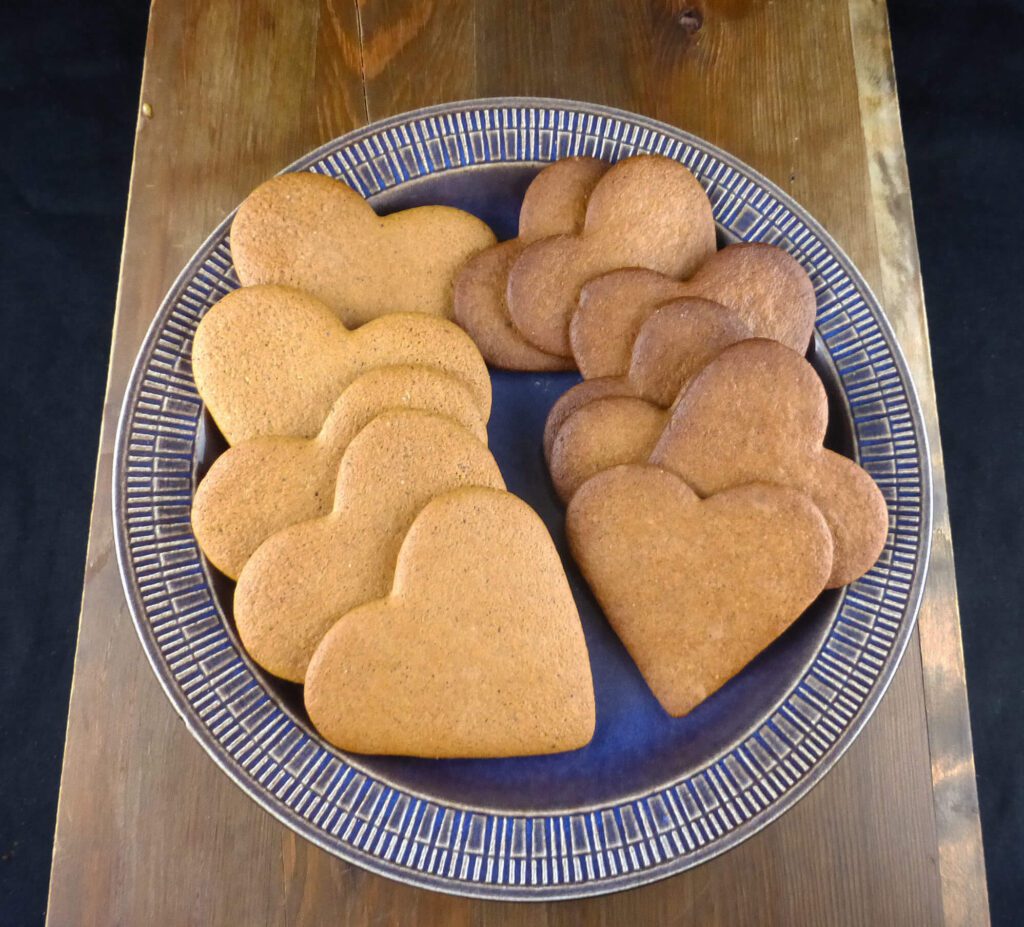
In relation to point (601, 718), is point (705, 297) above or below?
above

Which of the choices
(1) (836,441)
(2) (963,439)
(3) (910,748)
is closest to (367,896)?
(3) (910,748)

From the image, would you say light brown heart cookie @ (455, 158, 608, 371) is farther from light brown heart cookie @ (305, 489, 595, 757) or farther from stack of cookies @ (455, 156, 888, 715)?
light brown heart cookie @ (305, 489, 595, 757)

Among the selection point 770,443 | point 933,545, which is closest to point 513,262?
point 770,443

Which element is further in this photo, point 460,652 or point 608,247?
point 608,247

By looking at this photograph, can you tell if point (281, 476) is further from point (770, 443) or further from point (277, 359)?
point (770, 443)

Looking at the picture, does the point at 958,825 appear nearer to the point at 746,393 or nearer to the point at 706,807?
the point at 706,807

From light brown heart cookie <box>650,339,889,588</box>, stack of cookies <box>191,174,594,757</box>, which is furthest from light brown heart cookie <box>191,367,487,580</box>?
light brown heart cookie <box>650,339,889,588</box>
